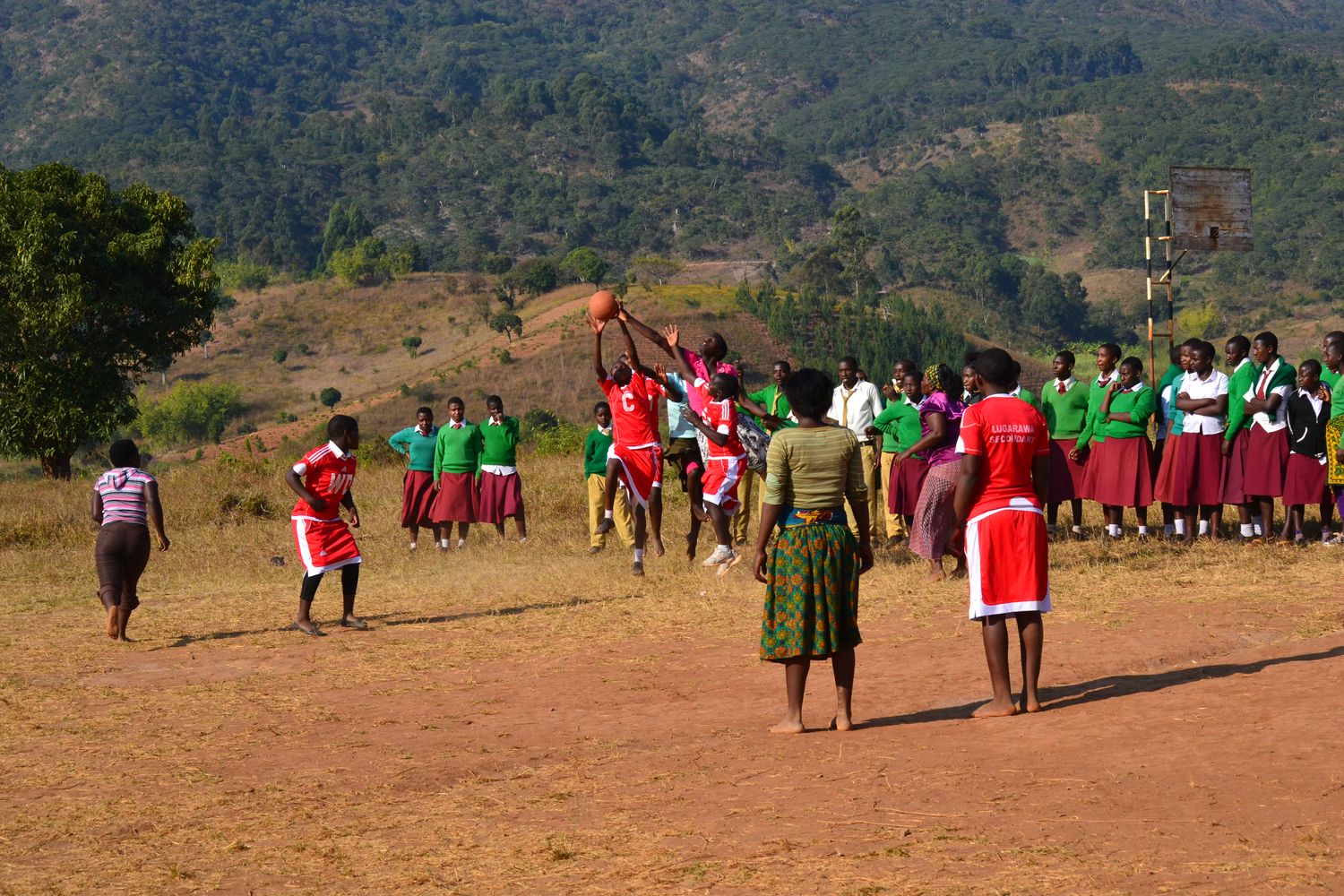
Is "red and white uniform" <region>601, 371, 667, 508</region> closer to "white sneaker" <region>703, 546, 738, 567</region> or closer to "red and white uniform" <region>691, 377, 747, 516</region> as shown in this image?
"red and white uniform" <region>691, 377, 747, 516</region>

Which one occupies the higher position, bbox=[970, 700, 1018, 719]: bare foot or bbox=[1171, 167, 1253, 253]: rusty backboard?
bbox=[1171, 167, 1253, 253]: rusty backboard

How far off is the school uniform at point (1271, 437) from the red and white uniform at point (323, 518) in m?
6.41

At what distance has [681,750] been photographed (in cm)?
616

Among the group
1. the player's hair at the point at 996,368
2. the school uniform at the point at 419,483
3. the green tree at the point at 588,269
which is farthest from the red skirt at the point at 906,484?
the green tree at the point at 588,269

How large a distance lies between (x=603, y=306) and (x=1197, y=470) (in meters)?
4.63

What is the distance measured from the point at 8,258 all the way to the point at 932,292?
88690 millimetres

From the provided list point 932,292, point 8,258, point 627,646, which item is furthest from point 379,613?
point 932,292

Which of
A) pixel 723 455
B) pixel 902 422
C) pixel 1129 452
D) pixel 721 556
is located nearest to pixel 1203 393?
pixel 1129 452

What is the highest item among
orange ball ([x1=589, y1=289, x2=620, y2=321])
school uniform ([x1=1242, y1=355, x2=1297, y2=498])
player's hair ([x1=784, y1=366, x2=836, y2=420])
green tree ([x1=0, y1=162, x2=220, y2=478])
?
green tree ([x1=0, y1=162, x2=220, y2=478])

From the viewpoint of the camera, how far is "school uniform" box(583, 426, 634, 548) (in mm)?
13609

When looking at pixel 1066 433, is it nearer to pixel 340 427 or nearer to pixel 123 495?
pixel 340 427

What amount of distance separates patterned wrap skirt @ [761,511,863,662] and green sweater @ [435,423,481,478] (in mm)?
8460

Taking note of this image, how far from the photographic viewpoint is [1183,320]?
98.0 meters

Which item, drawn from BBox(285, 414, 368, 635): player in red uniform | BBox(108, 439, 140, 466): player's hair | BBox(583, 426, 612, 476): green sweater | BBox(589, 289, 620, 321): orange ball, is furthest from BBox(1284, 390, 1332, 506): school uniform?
BBox(108, 439, 140, 466): player's hair
